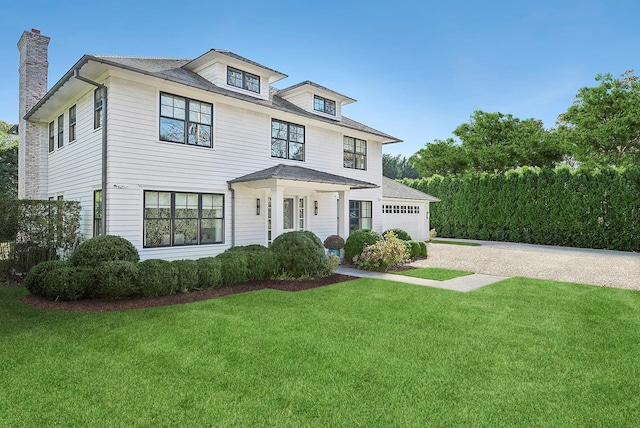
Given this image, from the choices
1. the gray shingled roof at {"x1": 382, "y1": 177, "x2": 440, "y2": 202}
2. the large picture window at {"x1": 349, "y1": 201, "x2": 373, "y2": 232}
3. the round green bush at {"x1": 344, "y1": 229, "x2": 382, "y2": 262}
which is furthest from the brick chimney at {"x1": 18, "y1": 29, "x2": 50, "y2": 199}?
the gray shingled roof at {"x1": 382, "y1": 177, "x2": 440, "y2": 202}

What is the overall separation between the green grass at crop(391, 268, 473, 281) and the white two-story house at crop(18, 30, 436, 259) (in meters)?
3.40

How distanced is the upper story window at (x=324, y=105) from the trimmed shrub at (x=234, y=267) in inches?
309

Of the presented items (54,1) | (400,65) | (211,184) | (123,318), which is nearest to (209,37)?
(54,1)

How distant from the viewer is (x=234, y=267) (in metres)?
9.04

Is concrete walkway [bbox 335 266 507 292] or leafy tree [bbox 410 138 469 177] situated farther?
leafy tree [bbox 410 138 469 177]

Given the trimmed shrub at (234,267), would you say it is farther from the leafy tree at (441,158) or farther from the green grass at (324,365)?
the leafy tree at (441,158)

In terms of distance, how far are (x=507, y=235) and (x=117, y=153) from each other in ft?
67.4

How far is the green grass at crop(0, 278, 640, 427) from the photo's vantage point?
318 centimetres

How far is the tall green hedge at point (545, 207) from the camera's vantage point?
17234 millimetres

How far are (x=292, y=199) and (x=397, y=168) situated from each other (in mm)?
42864

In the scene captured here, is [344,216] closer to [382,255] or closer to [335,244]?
[335,244]

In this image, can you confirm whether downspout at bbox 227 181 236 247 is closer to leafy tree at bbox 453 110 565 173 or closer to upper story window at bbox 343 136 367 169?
upper story window at bbox 343 136 367 169

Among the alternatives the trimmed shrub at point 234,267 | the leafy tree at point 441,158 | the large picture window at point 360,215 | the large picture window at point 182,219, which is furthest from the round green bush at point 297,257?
the leafy tree at point 441,158

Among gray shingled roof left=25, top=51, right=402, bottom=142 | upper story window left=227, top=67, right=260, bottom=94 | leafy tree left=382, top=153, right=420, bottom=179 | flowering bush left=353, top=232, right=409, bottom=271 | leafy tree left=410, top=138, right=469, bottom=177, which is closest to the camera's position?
gray shingled roof left=25, top=51, right=402, bottom=142
